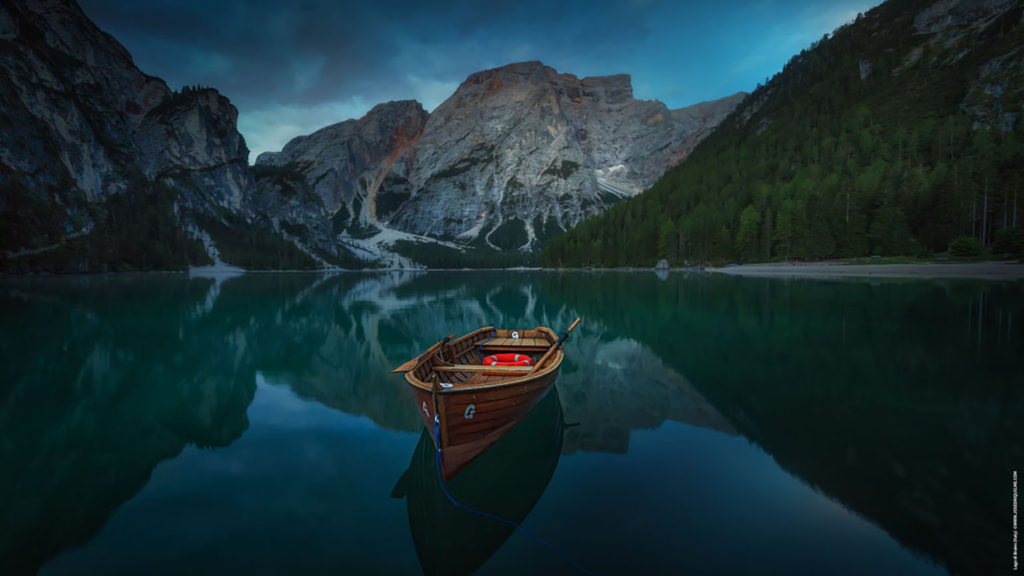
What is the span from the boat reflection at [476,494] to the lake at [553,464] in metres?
0.05

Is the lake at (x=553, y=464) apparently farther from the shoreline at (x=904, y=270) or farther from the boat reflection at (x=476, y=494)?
the shoreline at (x=904, y=270)

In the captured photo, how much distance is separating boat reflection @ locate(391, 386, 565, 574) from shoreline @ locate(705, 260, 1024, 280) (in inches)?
2745

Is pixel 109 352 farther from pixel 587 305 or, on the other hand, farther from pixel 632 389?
pixel 587 305

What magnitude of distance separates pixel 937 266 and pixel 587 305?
59420mm

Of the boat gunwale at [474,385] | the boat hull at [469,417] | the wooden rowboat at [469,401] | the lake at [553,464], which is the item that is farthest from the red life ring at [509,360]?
the boat hull at [469,417]

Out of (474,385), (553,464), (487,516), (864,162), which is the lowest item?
(553,464)

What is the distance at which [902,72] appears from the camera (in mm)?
120688

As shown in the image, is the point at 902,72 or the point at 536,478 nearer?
the point at 536,478

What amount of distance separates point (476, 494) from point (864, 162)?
129060 mm

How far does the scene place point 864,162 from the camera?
318 ft

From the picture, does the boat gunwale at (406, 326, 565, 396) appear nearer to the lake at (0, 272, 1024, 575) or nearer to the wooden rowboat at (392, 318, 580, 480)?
the wooden rowboat at (392, 318, 580, 480)

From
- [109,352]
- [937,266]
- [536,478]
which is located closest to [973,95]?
[937,266]

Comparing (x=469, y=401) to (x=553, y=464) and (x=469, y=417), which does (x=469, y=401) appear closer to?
(x=469, y=417)

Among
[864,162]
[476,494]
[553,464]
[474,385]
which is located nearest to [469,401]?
[474,385]
